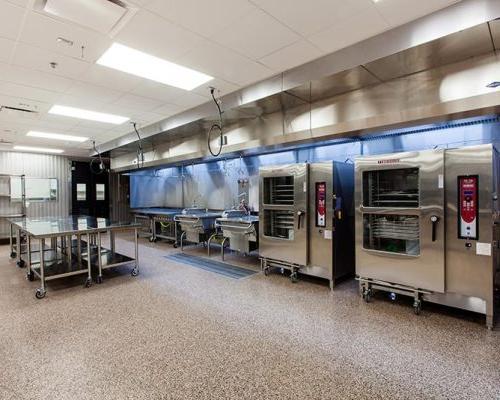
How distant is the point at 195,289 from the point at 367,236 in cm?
225

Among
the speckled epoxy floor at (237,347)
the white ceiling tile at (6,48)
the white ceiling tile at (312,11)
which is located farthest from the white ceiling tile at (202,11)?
the speckled epoxy floor at (237,347)

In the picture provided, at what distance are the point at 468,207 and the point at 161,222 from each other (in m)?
6.23

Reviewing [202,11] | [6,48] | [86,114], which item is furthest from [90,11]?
[86,114]

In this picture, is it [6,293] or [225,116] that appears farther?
[225,116]

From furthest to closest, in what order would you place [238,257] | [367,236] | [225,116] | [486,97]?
[238,257]
[225,116]
[367,236]
[486,97]

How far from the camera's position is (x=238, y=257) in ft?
18.3

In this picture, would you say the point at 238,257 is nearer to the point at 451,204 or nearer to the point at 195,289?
the point at 195,289

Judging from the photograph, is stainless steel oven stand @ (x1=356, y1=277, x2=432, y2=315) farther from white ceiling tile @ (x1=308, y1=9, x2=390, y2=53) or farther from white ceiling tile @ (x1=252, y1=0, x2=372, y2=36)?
white ceiling tile @ (x1=252, y1=0, x2=372, y2=36)

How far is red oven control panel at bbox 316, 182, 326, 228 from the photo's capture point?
3723 millimetres

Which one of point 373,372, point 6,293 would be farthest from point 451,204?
point 6,293

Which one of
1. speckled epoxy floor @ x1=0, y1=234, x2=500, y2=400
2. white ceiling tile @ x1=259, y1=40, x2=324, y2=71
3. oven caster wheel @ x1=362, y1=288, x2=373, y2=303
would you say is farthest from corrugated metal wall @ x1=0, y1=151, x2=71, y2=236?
oven caster wheel @ x1=362, y1=288, x2=373, y2=303

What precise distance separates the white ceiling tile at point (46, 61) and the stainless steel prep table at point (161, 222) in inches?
149

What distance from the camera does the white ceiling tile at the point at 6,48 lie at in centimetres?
262

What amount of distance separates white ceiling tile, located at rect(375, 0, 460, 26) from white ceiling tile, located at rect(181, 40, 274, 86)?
132cm
